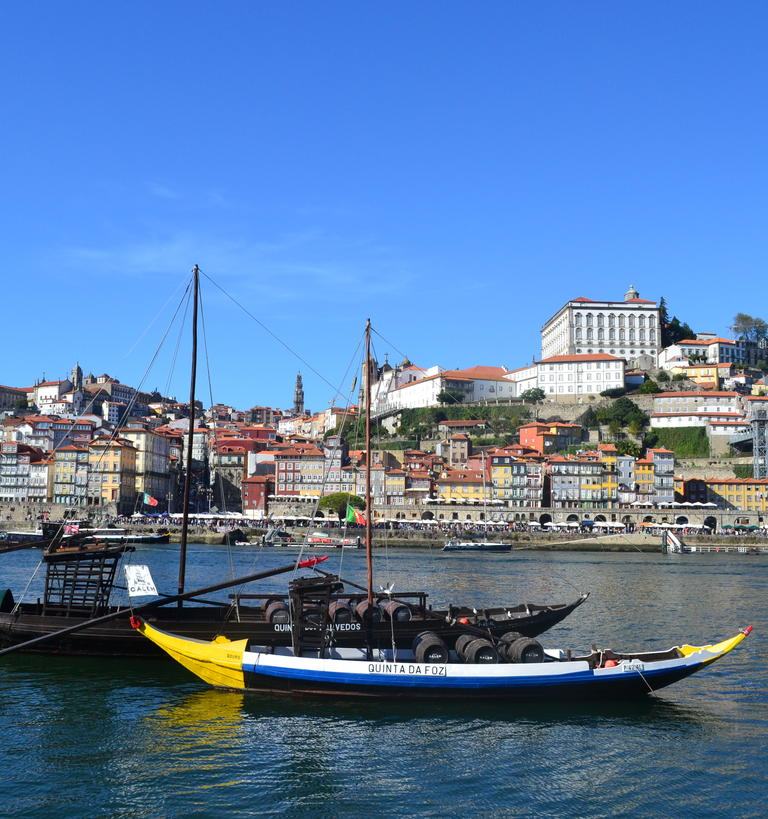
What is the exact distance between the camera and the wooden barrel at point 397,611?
20438 millimetres

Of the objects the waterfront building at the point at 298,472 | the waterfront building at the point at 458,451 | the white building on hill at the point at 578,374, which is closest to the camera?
the waterfront building at the point at 298,472

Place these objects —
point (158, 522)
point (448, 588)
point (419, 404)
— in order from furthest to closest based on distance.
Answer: point (419, 404)
point (158, 522)
point (448, 588)

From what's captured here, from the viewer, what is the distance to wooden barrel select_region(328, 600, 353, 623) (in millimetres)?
20141

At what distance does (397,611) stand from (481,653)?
356cm

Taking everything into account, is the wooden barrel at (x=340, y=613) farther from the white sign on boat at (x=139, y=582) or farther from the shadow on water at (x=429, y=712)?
the white sign on boat at (x=139, y=582)

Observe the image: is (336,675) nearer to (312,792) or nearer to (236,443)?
(312,792)

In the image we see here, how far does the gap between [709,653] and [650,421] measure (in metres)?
96.3

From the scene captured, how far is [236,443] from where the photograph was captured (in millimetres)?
116000

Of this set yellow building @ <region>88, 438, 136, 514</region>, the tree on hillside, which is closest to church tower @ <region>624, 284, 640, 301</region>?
the tree on hillside

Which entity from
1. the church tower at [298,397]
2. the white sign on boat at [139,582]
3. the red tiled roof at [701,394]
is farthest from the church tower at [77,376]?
the white sign on boat at [139,582]

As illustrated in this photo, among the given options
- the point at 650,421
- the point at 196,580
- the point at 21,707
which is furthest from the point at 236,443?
the point at 21,707

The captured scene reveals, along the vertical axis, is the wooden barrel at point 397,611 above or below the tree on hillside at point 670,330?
below

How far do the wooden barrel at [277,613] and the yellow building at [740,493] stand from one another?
273 ft

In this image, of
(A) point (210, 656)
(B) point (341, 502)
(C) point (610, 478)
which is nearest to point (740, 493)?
(C) point (610, 478)
